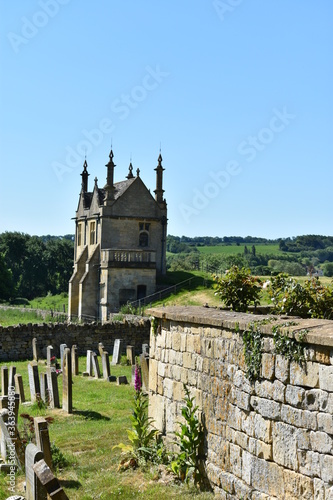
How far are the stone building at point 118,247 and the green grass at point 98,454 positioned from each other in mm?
29937

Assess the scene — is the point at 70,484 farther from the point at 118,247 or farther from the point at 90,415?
the point at 118,247

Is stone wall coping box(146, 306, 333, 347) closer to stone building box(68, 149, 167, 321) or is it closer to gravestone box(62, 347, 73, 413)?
gravestone box(62, 347, 73, 413)

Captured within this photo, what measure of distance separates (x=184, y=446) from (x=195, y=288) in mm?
38709

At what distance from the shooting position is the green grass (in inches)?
336

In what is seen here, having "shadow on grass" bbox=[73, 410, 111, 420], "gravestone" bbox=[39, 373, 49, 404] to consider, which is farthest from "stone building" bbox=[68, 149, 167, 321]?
"shadow on grass" bbox=[73, 410, 111, 420]

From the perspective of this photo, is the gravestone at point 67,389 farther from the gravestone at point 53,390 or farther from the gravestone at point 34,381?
the gravestone at point 34,381

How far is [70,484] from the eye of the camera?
29.8ft

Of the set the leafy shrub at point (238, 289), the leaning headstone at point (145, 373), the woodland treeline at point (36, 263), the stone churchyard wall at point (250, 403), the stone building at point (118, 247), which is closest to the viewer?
the stone churchyard wall at point (250, 403)

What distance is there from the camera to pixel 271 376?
738cm

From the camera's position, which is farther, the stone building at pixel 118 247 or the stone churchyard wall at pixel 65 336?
the stone building at pixel 118 247

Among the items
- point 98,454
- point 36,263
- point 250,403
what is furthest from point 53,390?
point 36,263

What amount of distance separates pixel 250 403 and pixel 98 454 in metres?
3.86

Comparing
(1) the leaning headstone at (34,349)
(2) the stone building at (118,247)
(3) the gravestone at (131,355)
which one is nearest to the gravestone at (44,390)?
(3) the gravestone at (131,355)

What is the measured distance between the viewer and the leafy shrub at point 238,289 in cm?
1185
